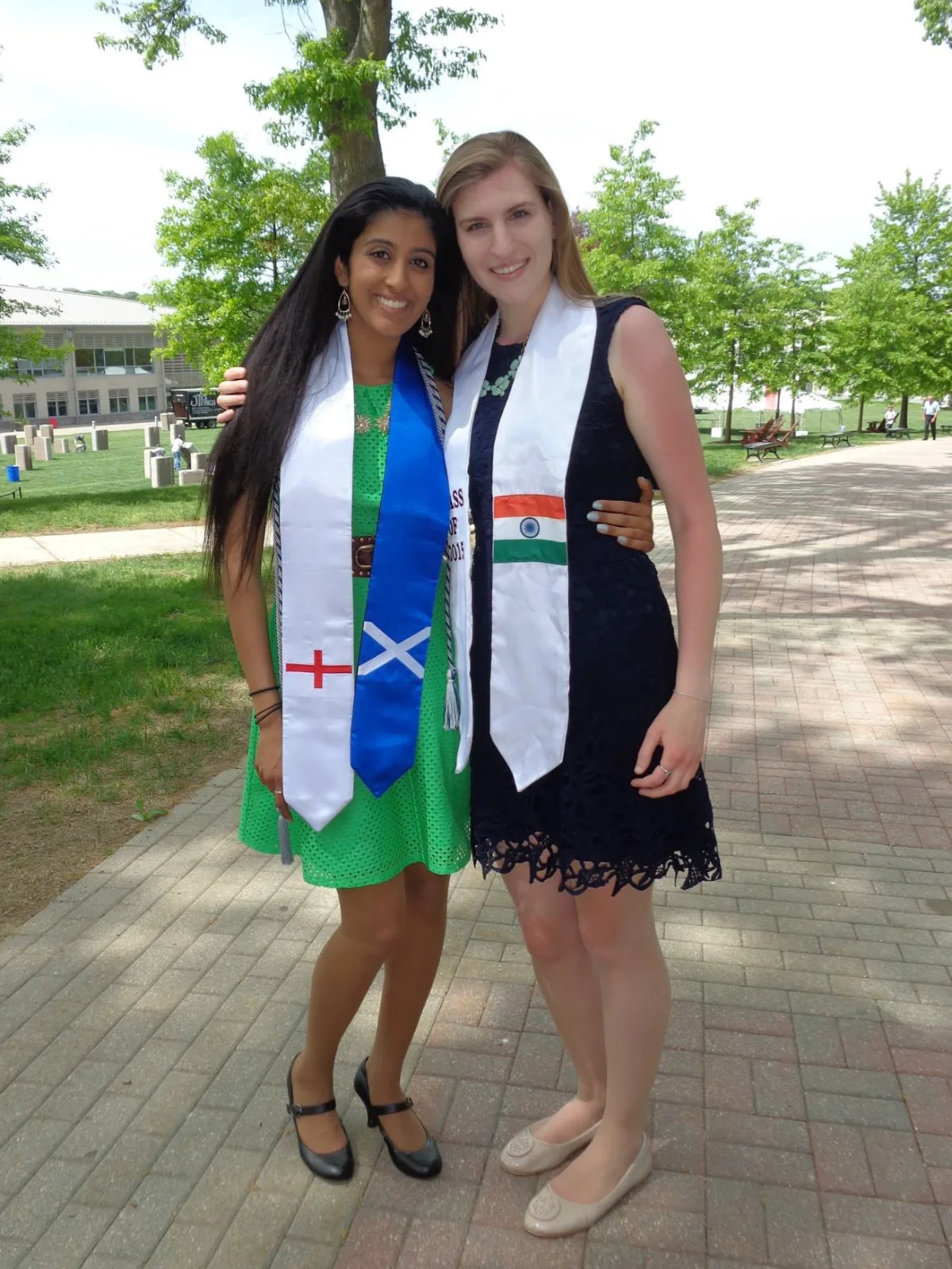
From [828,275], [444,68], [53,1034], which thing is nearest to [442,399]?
[53,1034]

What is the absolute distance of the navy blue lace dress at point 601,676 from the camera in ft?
6.30

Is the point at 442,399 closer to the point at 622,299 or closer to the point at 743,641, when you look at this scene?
the point at 622,299

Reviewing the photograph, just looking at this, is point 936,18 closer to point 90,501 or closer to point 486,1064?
point 90,501

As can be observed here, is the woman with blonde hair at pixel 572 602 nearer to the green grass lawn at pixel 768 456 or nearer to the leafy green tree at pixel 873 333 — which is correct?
the green grass lawn at pixel 768 456

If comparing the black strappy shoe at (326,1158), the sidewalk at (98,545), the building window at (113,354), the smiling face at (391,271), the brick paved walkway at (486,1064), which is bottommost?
the brick paved walkway at (486,1064)

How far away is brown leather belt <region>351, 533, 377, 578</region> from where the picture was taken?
6.82 ft

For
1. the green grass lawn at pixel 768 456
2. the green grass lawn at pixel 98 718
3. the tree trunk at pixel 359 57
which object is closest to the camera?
the green grass lawn at pixel 98 718

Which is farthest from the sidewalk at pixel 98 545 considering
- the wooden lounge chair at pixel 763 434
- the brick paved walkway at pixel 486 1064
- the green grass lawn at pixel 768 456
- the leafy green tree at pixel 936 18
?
the wooden lounge chair at pixel 763 434

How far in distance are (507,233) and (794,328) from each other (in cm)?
3191

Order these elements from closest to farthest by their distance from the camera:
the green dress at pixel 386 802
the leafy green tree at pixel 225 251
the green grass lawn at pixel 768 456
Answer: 1. the green dress at pixel 386 802
2. the leafy green tree at pixel 225 251
3. the green grass lawn at pixel 768 456

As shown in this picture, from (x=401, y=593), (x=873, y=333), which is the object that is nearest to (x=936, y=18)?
(x=401, y=593)

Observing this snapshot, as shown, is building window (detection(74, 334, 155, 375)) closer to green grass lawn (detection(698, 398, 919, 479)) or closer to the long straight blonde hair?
green grass lawn (detection(698, 398, 919, 479))

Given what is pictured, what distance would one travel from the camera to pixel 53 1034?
2.89m

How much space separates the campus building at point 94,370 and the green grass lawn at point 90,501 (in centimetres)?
3575
